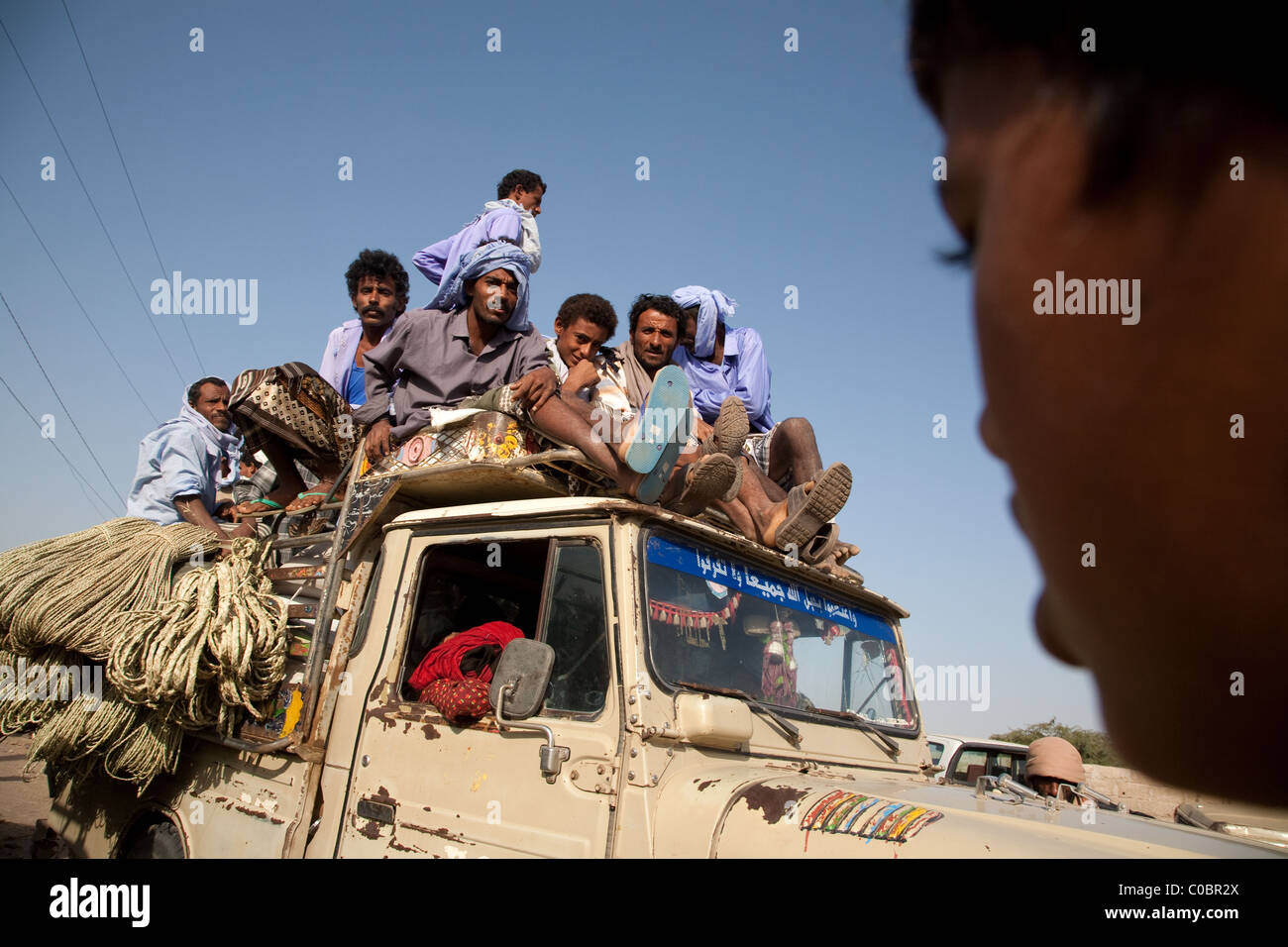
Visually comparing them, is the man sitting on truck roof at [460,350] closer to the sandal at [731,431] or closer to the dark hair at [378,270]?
the sandal at [731,431]

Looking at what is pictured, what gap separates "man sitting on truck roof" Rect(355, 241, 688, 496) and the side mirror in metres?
1.64

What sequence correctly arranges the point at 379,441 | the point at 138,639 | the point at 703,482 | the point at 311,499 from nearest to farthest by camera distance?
1. the point at 703,482
2. the point at 138,639
3. the point at 379,441
4. the point at 311,499

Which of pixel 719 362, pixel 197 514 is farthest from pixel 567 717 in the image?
pixel 719 362

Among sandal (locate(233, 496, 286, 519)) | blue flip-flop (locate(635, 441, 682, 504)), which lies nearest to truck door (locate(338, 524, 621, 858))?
blue flip-flop (locate(635, 441, 682, 504))

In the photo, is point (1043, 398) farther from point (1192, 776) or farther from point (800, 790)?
point (800, 790)

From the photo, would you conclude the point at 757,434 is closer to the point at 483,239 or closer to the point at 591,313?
the point at 591,313

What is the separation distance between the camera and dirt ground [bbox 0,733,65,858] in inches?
164

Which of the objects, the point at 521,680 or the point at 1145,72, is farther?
the point at 521,680

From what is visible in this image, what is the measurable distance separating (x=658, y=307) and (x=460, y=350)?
4.41 ft

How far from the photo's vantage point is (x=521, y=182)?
21.7ft

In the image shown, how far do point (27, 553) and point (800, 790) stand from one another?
3.66m

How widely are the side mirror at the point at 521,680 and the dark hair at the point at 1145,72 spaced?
2.12 meters

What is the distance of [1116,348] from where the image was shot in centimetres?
40

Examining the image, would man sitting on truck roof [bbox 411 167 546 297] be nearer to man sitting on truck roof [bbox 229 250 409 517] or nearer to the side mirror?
man sitting on truck roof [bbox 229 250 409 517]
